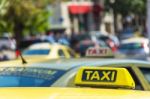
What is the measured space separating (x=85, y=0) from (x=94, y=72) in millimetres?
51191

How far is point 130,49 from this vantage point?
24984mm

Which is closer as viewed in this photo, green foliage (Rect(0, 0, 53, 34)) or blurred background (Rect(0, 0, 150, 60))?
blurred background (Rect(0, 0, 150, 60))

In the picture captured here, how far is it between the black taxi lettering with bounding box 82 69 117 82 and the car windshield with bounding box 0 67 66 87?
1.72 meters

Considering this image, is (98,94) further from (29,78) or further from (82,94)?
(29,78)

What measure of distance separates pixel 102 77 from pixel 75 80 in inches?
7.1

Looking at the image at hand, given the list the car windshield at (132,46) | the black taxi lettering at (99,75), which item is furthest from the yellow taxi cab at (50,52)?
the black taxi lettering at (99,75)

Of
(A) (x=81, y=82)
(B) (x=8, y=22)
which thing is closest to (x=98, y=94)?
(A) (x=81, y=82)

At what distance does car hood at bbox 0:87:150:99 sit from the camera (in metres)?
3.19

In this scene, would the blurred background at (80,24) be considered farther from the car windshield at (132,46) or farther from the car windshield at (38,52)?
the car windshield at (38,52)

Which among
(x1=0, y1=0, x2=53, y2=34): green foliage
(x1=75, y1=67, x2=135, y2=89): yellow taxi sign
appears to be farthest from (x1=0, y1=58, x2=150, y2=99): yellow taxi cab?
(x1=0, y1=0, x2=53, y2=34): green foliage

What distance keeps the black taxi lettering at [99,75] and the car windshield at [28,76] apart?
5.64 feet

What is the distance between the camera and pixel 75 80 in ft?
13.7

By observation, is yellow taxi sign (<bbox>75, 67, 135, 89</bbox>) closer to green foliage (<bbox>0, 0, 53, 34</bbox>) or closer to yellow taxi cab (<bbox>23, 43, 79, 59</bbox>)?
yellow taxi cab (<bbox>23, 43, 79, 59</bbox>)

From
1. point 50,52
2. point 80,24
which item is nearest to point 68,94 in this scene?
point 50,52
